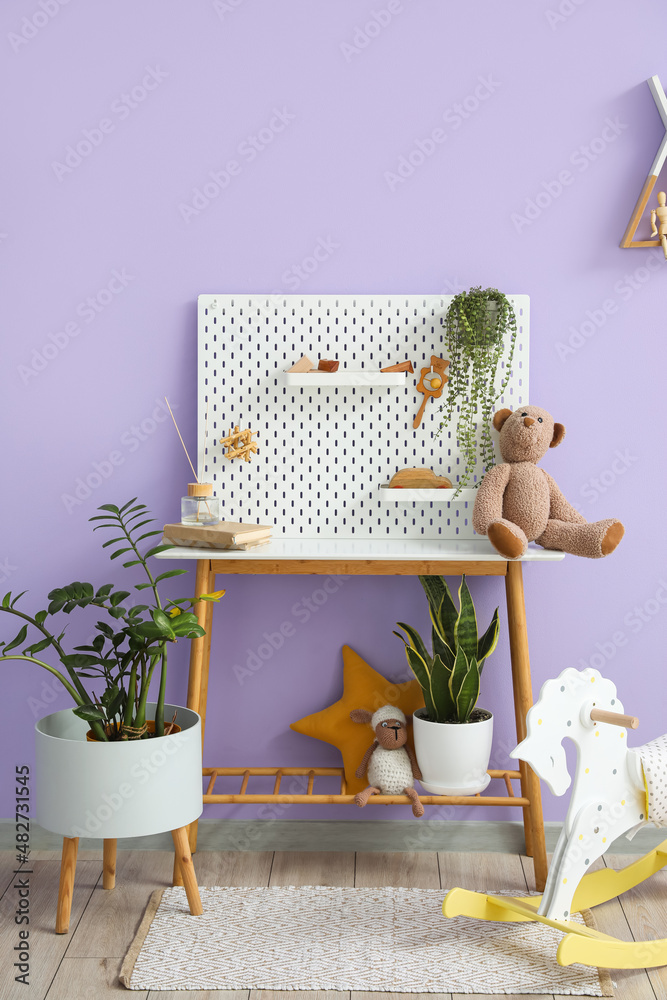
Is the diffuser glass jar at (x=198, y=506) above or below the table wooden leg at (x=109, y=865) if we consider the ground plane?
above

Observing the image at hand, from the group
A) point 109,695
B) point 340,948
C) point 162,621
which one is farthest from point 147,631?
point 340,948

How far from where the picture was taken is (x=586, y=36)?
2016 millimetres

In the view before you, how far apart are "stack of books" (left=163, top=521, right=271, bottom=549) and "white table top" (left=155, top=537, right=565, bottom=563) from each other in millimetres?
14

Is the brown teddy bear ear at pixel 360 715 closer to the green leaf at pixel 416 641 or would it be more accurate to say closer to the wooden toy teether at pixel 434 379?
the green leaf at pixel 416 641

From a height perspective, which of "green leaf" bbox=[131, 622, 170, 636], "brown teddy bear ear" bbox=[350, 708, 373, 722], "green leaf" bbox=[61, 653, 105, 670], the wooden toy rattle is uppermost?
the wooden toy rattle

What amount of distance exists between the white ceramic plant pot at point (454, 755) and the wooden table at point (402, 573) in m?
0.03

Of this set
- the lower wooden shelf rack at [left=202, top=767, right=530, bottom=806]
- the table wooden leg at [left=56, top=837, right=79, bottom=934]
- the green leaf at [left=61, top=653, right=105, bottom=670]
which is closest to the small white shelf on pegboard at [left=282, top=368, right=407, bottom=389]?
the green leaf at [left=61, top=653, right=105, bottom=670]

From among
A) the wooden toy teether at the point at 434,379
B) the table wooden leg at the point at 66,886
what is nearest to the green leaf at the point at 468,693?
the wooden toy teether at the point at 434,379

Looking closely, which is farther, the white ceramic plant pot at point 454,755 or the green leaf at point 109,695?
the white ceramic plant pot at point 454,755

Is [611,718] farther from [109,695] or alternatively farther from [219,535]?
[109,695]

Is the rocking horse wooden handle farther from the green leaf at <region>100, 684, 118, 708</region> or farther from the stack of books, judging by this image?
the green leaf at <region>100, 684, 118, 708</region>

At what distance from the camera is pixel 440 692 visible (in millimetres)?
1962

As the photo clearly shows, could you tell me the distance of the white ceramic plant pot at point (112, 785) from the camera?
1686 millimetres

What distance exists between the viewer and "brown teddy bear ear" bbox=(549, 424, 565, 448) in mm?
1966
